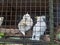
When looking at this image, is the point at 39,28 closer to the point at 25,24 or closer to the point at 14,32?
the point at 25,24

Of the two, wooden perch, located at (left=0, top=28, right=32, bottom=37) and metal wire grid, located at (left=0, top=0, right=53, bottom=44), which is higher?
metal wire grid, located at (left=0, top=0, right=53, bottom=44)

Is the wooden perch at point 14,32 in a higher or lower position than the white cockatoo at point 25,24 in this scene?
lower

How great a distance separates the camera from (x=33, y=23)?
2062 mm

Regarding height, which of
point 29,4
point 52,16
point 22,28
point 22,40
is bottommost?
point 22,40

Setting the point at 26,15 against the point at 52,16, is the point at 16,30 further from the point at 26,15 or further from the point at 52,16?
the point at 52,16

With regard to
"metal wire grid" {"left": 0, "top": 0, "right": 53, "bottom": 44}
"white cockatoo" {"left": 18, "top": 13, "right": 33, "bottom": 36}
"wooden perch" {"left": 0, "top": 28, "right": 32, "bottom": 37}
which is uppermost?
"metal wire grid" {"left": 0, "top": 0, "right": 53, "bottom": 44}

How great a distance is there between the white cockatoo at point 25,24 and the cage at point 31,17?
17mm

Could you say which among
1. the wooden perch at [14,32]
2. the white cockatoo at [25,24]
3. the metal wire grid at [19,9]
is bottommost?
the wooden perch at [14,32]

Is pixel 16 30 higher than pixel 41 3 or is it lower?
lower

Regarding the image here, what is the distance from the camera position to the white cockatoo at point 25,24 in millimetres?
2057

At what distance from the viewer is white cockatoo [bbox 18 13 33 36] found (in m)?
2.06

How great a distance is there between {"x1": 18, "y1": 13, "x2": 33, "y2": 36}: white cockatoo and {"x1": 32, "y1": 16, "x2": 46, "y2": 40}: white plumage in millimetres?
73

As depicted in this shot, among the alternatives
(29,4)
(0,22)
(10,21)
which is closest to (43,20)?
(29,4)

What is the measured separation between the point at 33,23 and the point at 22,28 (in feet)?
0.47
